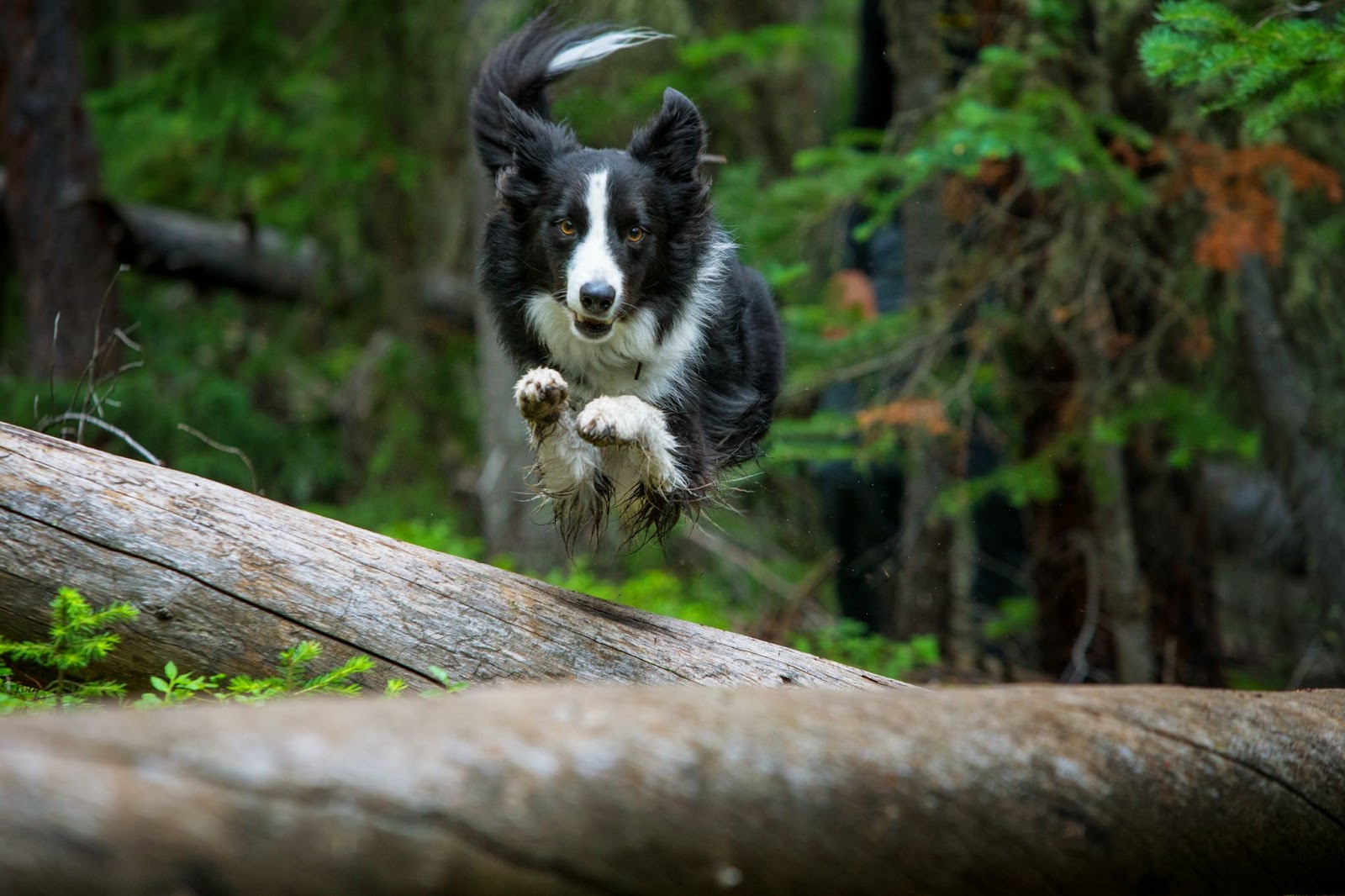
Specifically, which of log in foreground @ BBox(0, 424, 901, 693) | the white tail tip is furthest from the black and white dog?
log in foreground @ BBox(0, 424, 901, 693)

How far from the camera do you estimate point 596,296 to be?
4.43 meters

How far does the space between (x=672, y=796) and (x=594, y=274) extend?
2499mm

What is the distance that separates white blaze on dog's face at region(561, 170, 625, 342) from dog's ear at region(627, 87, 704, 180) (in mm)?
315

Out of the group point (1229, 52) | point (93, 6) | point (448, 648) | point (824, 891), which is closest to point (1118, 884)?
point (824, 891)

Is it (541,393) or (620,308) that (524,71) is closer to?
(620,308)

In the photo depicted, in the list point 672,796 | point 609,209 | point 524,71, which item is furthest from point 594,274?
point 672,796

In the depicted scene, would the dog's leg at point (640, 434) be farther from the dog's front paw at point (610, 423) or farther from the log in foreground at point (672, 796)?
the log in foreground at point (672, 796)

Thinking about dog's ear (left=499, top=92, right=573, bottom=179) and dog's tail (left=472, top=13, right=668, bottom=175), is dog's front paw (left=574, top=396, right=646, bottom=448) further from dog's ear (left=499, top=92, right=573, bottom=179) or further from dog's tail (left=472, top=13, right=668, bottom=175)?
dog's tail (left=472, top=13, right=668, bottom=175)

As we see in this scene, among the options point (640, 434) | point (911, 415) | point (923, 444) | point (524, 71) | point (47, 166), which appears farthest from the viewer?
point (47, 166)

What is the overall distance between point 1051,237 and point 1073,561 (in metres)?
2.38

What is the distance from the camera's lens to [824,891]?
2512mm

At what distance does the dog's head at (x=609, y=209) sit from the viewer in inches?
181

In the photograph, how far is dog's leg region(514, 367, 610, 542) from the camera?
14.4 feet

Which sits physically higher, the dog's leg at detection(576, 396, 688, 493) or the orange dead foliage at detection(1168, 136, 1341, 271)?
the orange dead foliage at detection(1168, 136, 1341, 271)
